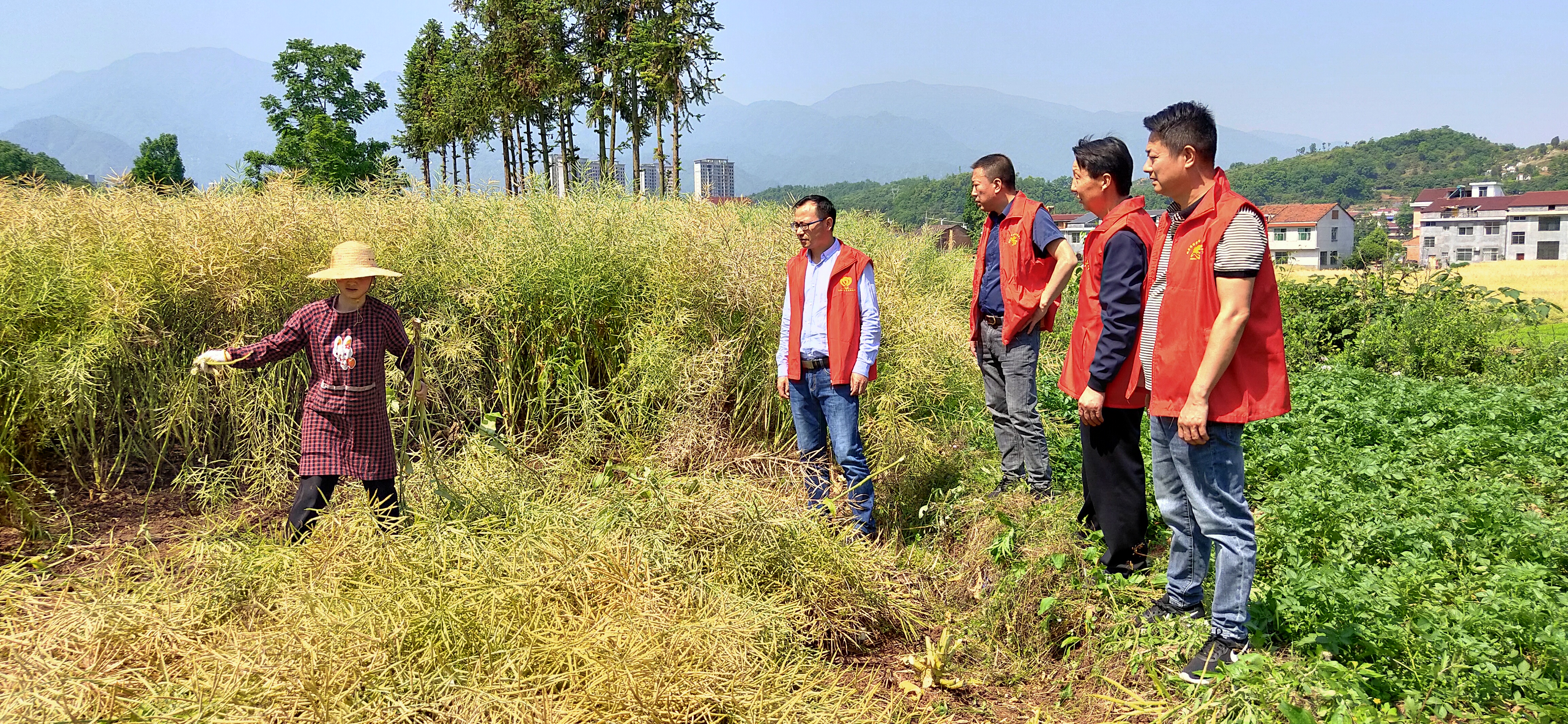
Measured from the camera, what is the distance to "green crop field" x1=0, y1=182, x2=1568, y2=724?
7.97 feet

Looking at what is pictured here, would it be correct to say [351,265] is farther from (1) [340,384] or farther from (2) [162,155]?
(2) [162,155]

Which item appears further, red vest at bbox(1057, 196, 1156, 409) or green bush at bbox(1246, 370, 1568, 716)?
red vest at bbox(1057, 196, 1156, 409)

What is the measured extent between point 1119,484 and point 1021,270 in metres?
1.22

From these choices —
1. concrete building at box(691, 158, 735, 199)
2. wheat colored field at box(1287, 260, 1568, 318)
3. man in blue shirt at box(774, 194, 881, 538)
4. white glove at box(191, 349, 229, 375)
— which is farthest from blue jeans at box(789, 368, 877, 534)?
concrete building at box(691, 158, 735, 199)

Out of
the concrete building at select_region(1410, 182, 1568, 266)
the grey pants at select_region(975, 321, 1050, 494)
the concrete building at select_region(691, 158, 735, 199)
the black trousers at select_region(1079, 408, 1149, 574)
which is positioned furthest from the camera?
the concrete building at select_region(1410, 182, 1568, 266)

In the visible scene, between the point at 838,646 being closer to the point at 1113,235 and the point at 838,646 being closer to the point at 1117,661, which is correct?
the point at 1117,661

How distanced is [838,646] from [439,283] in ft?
10.1

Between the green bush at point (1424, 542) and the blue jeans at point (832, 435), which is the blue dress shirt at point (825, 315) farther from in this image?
the green bush at point (1424, 542)

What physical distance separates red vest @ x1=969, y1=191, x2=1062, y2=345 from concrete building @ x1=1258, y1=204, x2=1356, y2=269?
8782 cm

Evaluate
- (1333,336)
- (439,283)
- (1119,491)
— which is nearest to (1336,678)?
(1119,491)

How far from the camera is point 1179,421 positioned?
2.75 m

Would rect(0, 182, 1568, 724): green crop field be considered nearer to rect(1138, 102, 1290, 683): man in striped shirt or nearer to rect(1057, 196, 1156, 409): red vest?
rect(1138, 102, 1290, 683): man in striped shirt

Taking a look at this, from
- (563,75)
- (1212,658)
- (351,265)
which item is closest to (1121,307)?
(1212,658)

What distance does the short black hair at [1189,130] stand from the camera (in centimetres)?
284
